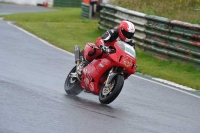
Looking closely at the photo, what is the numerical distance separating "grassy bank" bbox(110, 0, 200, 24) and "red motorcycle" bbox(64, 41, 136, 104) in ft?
35.5

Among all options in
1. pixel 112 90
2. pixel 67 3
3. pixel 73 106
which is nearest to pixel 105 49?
pixel 112 90

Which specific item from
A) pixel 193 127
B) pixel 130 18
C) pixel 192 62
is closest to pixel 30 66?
pixel 192 62

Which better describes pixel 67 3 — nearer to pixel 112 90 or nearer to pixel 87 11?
pixel 87 11

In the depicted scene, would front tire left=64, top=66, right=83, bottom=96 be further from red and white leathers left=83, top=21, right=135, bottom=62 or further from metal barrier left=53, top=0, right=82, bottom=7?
metal barrier left=53, top=0, right=82, bottom=7

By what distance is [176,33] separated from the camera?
59.8ft

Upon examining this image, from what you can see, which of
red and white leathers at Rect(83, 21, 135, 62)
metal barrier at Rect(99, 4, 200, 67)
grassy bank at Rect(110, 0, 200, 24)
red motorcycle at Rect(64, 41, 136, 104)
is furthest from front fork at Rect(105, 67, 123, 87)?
grassy bank at Rect(110, 0, 200, 24)

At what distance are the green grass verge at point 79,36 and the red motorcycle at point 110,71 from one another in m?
3.95

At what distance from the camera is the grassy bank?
22.8 metres

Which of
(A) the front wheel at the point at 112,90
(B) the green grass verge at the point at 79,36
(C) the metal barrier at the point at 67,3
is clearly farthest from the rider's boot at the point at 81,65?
(C) the metal barrier at the point at 67,3

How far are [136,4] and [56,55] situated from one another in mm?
8365

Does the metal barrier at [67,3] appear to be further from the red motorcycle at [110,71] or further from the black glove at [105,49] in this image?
the black glove at [105,49]

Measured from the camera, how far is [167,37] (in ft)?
60.9

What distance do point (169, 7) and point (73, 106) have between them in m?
Result: 14.8

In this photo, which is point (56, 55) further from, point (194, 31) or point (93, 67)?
point (93, 67)
